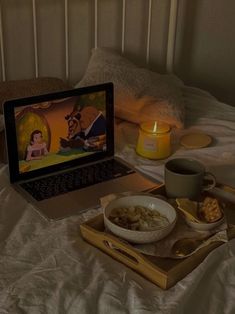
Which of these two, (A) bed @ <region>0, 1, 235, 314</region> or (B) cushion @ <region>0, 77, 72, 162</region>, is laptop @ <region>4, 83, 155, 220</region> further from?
(B) cushion @ <region>0, 77, 72, 162</region>

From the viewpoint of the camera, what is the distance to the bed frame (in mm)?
1760

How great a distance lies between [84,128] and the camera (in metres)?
1.25

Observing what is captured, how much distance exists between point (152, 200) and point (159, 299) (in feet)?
0.77

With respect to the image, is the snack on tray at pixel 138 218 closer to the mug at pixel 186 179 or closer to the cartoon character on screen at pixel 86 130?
the mug at pixel 186 179

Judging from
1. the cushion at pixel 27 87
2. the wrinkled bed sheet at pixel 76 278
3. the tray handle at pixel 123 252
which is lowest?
the wrinkled bed sheet at pixel 76 278

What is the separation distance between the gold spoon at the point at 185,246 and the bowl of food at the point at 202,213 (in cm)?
3

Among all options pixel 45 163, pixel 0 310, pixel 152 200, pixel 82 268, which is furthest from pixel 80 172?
pixel 0 310

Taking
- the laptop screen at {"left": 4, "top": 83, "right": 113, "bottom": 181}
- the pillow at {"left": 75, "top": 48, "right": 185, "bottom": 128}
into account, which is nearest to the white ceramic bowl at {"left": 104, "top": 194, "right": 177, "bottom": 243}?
the laptop screen at {"left": 4, "top": 83, "right": 113, "bottom": 181}

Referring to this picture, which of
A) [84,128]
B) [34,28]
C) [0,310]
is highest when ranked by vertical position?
[34,28]

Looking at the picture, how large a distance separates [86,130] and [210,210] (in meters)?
0.38

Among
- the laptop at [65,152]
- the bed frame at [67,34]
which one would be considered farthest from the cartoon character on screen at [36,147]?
the bed frame at [67,34]

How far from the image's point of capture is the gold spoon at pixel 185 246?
0.93 meters

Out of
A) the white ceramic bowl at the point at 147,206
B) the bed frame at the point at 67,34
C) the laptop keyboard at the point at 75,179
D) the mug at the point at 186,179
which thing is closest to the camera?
the white ceramic bowl at the point at 147,206

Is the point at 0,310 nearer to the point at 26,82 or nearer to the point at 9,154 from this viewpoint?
the point at 9,154
